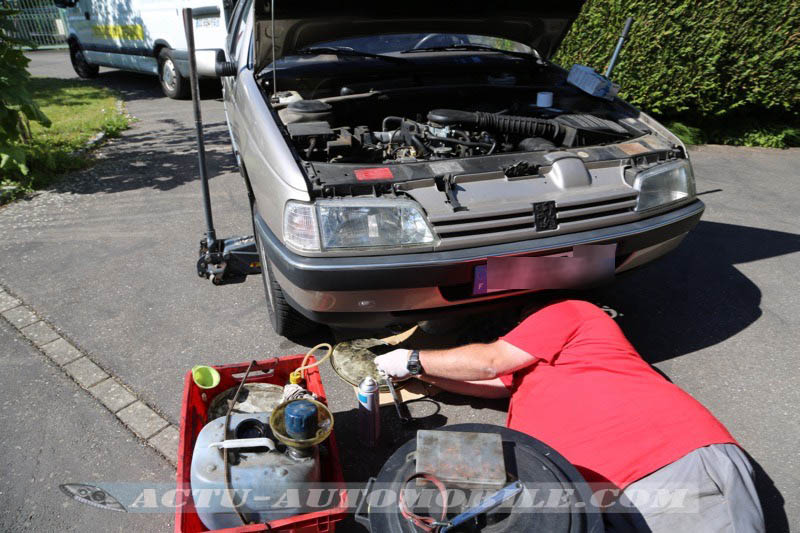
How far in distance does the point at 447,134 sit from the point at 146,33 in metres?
6.79

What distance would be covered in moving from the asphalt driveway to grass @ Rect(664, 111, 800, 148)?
4.70 feet

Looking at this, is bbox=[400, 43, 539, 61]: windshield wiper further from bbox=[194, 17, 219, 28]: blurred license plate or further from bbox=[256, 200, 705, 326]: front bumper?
bbox=[194, 17, 219, 28]: blurred license plate

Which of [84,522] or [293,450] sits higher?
[293,450]

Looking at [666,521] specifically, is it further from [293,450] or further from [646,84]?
[646,84]

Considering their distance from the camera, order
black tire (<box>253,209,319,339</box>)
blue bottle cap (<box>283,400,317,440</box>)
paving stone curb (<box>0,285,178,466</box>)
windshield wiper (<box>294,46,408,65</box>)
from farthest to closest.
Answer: windshield wiper (<box>294,46,408,65</box>), black tire (<box>253,209,319,339</box>), paving stone curb (<box>0,285,178,466</box>), blue bottle cap (<box>283,400,317,440</box>)

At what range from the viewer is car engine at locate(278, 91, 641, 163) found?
267 centimetres

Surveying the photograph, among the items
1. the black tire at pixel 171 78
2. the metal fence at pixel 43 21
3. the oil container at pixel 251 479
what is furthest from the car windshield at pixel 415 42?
the metal fence at pixel 43 21

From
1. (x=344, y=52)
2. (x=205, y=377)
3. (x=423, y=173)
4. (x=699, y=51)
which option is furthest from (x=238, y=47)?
(x=699, y=51)

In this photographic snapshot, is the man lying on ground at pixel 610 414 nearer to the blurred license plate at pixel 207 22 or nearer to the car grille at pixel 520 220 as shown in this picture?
the car grille at pixel 520 220

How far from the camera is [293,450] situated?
1739 mm

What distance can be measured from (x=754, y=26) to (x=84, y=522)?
7098mm

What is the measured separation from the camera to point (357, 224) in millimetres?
2094

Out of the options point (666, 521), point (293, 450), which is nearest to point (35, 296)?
point (293, 450)

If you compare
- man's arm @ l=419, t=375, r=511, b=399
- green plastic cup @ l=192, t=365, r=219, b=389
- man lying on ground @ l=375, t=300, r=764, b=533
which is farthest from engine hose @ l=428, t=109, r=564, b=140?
green plastic cup @ l=192, t=365, r=219, b=389
